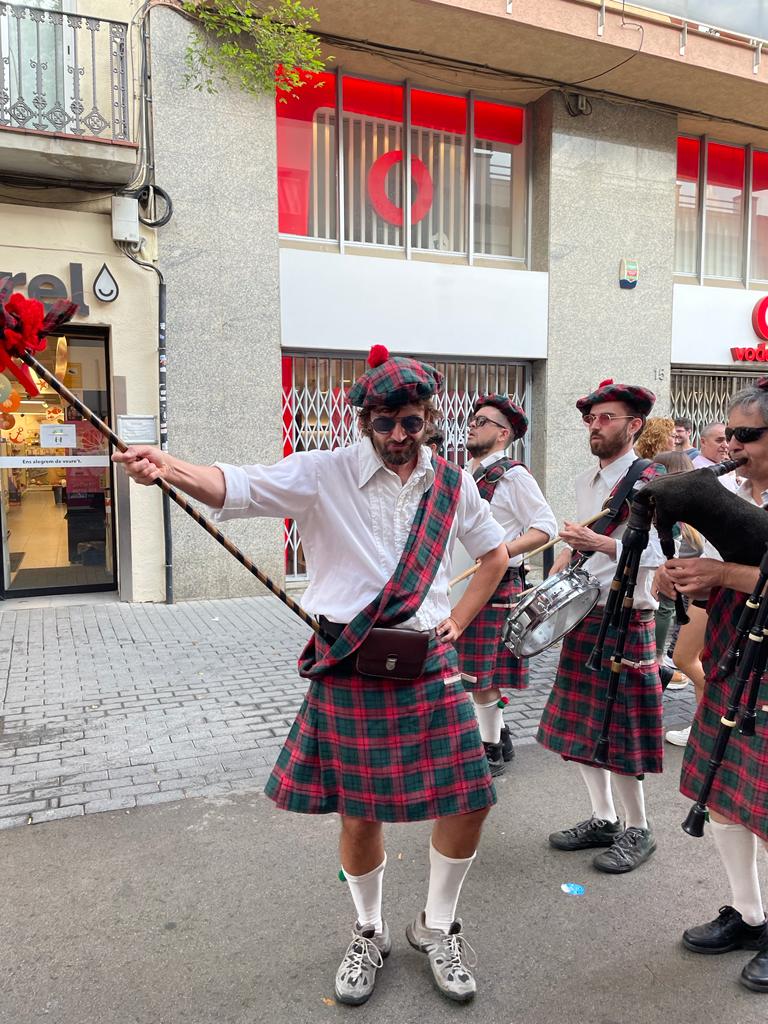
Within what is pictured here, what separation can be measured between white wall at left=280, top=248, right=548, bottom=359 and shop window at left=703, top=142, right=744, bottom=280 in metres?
3.66

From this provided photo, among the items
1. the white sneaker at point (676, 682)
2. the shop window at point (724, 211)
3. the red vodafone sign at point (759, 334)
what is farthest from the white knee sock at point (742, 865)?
the shop window at point (724, 211)

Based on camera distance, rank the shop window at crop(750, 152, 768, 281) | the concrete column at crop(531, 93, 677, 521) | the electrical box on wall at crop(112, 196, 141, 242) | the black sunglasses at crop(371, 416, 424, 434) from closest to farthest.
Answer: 1. the black sunglasses at crop(371, 416, 424, 434)
2. the electrical box on wall at crop(112, 196, 141, 242)
3. the concrete column at crop(531, 93, 677, 521)
4. the shop window at crop(750, 152, 768, 281)

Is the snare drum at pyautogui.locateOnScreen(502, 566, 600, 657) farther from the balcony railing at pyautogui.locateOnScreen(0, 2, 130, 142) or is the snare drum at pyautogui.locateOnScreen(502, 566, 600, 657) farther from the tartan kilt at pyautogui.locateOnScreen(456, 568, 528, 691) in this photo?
the balcony railing at pyautogui.locateOnScreen(0, 2, 130, 142)

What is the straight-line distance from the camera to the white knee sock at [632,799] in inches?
124

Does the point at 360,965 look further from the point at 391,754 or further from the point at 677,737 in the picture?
the point at 677,737

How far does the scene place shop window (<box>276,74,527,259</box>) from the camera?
9.02 metres

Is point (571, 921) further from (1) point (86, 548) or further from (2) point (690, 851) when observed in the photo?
(1) point (86, 548)

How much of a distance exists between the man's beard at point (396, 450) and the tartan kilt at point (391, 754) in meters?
0.59

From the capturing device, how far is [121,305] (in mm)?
7895

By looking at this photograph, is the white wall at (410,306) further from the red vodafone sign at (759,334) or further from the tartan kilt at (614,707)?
the tartan kilt at (614,707)

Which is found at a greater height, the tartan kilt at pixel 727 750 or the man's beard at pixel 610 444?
the man's beard at pixel 610 444

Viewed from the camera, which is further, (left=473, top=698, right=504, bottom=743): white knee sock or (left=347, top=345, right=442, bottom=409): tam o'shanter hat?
(left=473, top=698, right=504, bottom=743): white knee sock

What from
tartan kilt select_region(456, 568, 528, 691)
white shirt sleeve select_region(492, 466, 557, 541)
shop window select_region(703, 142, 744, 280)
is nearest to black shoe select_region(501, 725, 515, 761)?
tartan kilt select_region(456, 568, 528, 691)

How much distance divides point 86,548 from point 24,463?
1.16 meters
